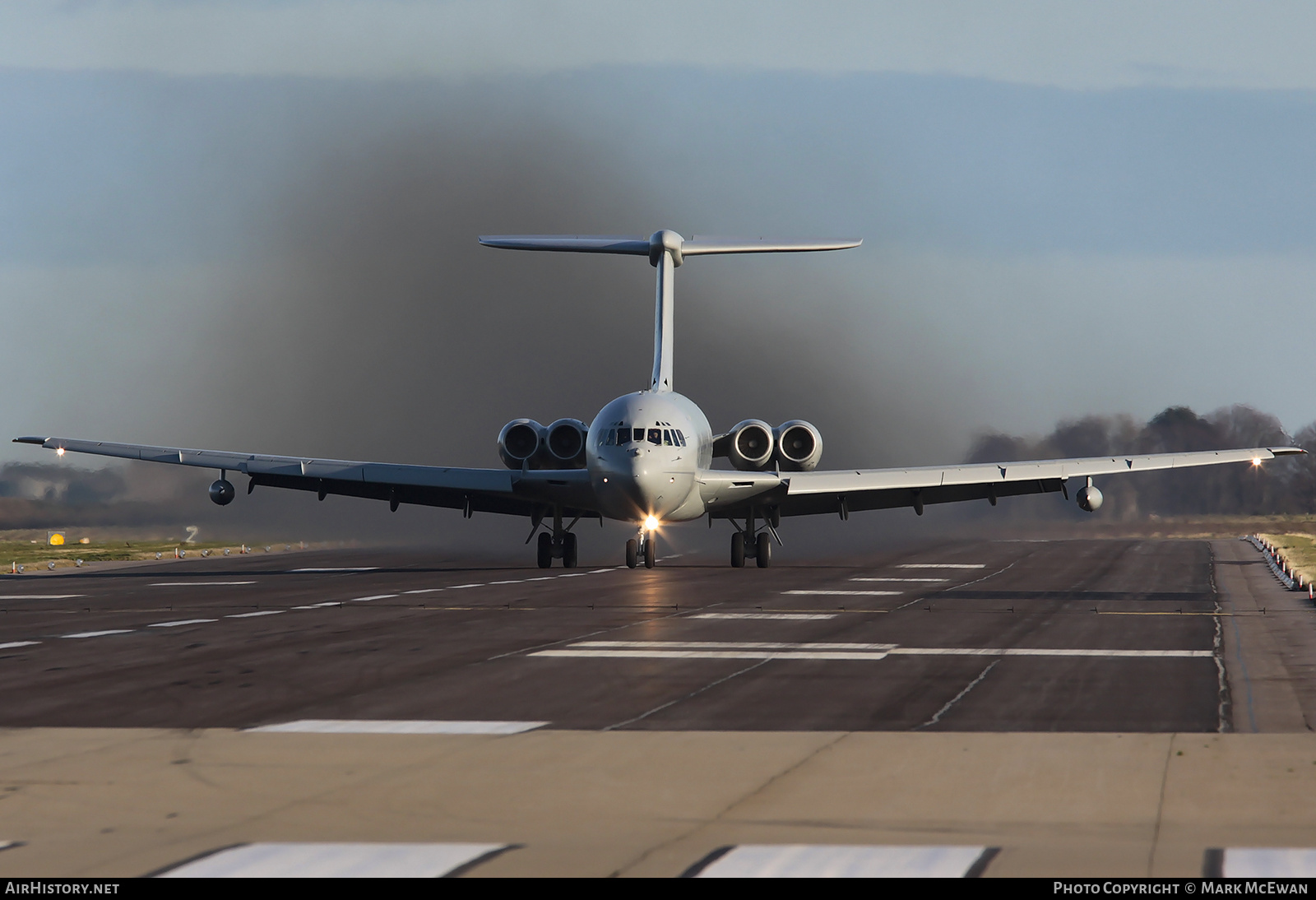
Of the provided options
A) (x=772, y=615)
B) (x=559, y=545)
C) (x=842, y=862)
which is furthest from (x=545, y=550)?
(x=842, y=862)

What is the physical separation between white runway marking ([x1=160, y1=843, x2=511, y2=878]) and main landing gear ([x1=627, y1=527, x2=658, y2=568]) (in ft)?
101

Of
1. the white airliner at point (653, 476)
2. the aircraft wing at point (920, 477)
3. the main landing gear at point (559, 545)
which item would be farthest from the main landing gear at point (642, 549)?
the main landing gear at point (559, 545)

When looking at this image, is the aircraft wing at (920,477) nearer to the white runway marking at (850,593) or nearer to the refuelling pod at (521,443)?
the refuelling pod at (521,443)

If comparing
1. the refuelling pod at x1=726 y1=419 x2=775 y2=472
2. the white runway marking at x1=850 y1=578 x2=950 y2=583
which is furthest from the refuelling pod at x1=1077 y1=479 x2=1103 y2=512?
the refuelling pod at x1=726 y1=419 x2=775 y2=472

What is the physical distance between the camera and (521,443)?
4003 cm

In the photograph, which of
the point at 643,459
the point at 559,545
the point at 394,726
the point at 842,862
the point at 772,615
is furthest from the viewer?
the point at 559,545

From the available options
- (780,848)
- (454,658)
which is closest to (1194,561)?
(454,658)

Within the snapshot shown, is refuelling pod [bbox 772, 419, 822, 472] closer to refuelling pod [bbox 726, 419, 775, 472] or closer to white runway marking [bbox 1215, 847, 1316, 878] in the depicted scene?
refuelling pod [bbox 726, 419, 775, 472]

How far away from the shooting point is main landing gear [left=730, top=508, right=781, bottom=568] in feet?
136

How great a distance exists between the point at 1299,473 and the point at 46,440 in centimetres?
6316

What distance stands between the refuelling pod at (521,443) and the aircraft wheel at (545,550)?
2.32 meters

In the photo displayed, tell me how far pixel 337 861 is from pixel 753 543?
34.3m

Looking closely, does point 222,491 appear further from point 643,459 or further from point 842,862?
point 842,862

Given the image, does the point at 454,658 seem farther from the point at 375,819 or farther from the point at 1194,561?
the point at 1194,561
